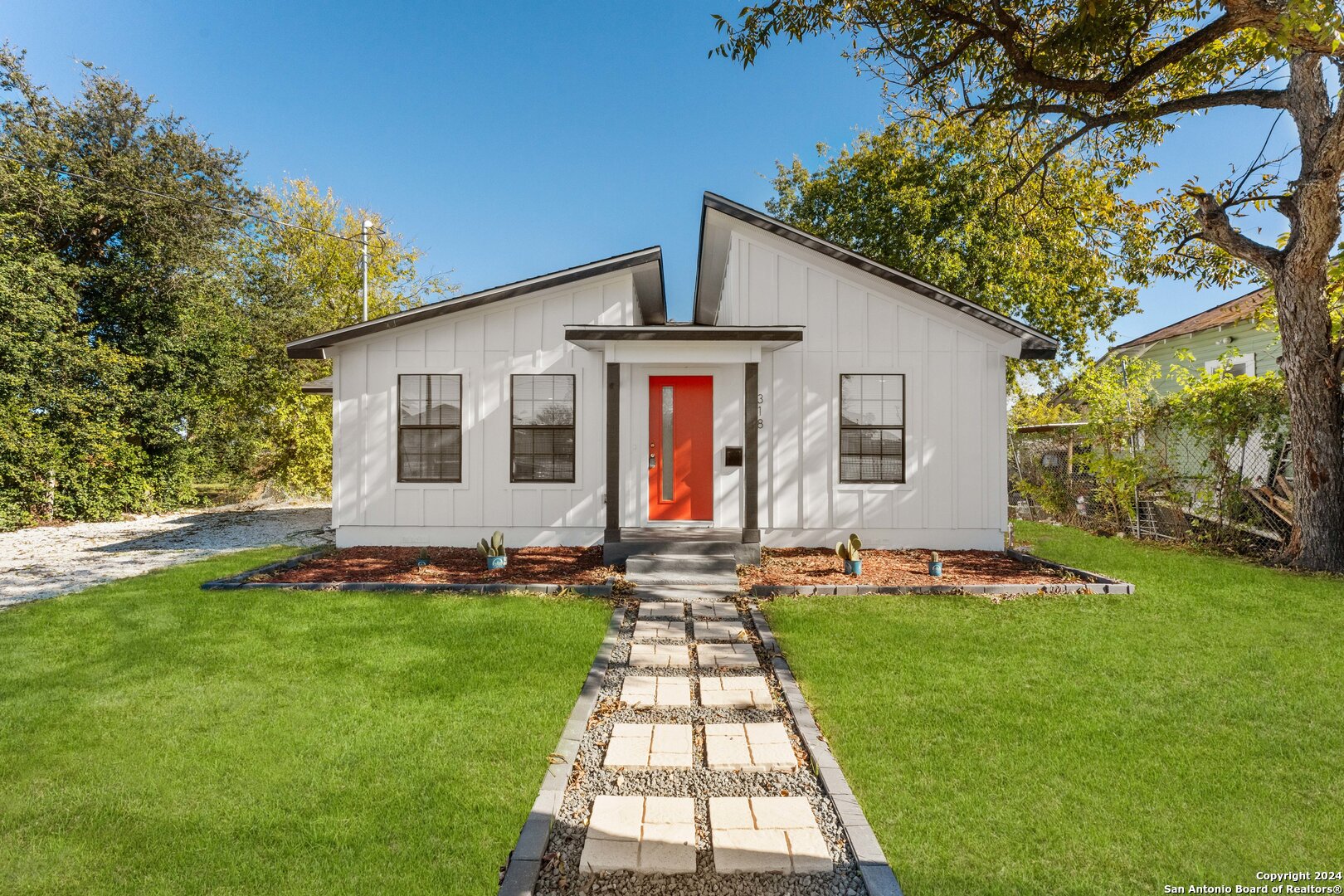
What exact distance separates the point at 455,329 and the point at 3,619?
5767 millimetres

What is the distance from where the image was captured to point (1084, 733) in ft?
10.9

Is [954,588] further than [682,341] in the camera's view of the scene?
No

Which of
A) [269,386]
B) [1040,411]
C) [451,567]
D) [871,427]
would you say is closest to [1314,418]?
[871,427]

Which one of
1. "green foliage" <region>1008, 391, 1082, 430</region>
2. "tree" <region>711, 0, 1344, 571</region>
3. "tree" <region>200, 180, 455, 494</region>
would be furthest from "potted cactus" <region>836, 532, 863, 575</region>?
"tree" <region>200, 180, 455, 494</region>

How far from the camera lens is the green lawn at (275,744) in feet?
7.57

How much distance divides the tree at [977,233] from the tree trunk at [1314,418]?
19.8 feet

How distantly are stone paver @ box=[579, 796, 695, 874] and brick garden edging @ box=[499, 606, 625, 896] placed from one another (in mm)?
179

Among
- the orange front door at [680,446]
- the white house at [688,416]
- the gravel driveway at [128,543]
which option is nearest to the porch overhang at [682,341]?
the white house at [688,416]

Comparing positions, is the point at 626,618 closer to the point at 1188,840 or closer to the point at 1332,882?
the point at 1188,840

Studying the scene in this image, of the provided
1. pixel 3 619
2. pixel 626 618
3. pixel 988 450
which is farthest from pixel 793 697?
pixel 3 619

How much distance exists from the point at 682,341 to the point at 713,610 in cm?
369

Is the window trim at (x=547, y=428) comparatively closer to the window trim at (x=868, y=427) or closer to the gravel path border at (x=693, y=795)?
the window trim at (x=868, y=427)

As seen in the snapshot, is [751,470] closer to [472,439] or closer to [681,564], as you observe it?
[681,564]

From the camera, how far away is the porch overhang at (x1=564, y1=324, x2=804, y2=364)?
798 cm
